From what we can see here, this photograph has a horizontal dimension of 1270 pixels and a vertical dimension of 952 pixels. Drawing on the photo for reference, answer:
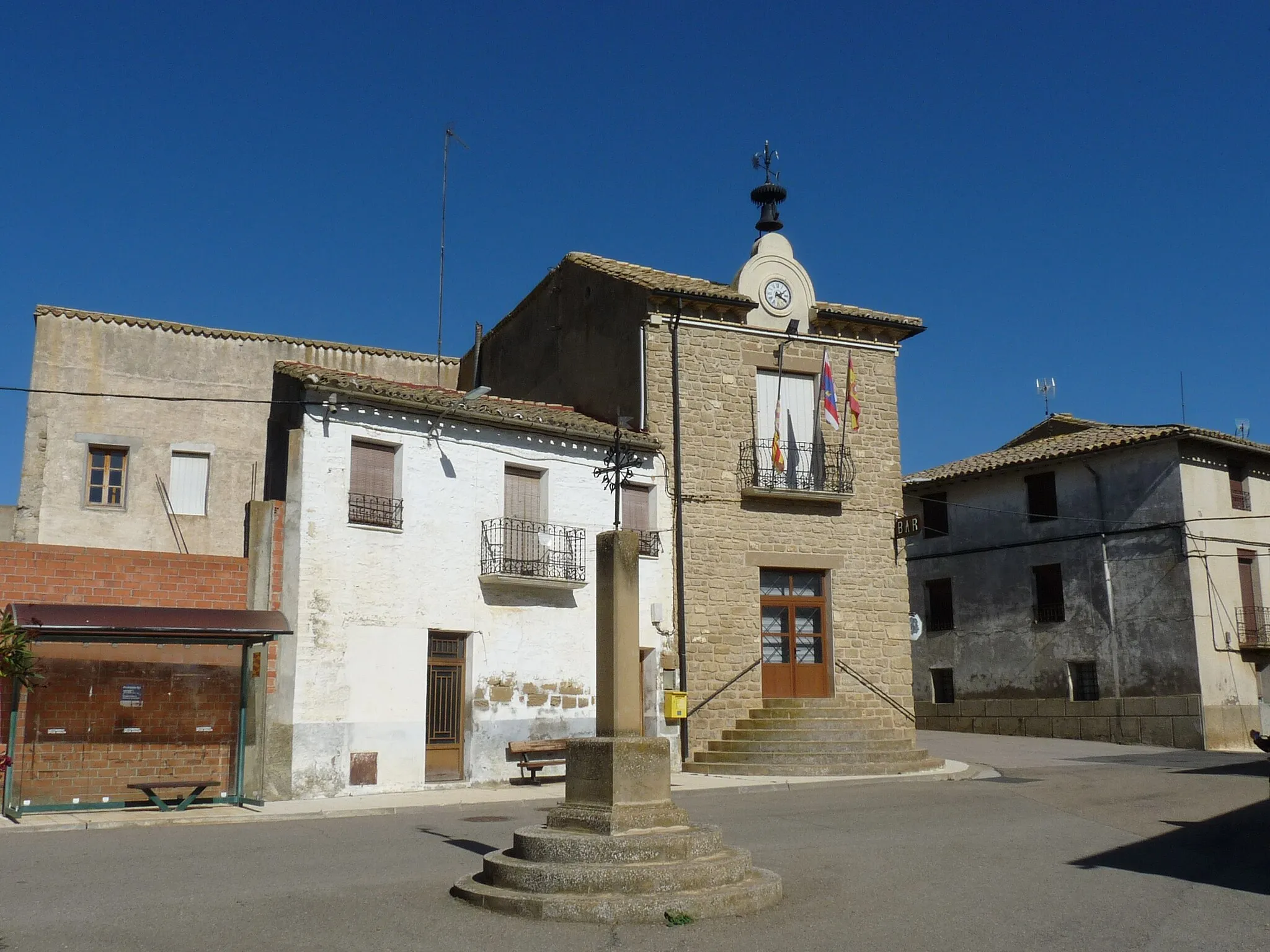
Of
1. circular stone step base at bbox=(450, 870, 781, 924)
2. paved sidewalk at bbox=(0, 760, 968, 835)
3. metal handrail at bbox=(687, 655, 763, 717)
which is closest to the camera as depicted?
circular stone step base at bbox=(450, 870, 781, 924)

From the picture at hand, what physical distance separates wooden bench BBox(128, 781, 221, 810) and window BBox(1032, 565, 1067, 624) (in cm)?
2066

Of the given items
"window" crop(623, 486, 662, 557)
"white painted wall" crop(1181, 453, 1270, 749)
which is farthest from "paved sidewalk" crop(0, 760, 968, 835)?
"white painted wall" crop(1181, 453, 1270, 749)

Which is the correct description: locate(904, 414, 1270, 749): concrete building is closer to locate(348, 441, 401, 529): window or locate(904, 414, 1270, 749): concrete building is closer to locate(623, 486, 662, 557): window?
→ locate(623, 486, 662, 557): window

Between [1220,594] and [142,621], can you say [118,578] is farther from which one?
[1220,594]

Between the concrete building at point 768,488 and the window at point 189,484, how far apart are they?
8.65 meters

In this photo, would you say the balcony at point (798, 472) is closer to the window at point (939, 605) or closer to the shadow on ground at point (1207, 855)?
the shadow on ground at point (1207, 855)

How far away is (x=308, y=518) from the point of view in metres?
15.9

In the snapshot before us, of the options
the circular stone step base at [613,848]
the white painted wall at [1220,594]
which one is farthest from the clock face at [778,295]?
the circular stone step base at [613,848]

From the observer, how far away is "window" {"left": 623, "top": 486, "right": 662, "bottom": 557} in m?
19.2

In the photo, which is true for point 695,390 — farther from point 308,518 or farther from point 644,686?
point 308,518

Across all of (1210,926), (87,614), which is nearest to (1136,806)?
(1210,926)

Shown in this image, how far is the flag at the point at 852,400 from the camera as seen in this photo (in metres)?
21.0

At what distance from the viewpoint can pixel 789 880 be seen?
27.4 ft

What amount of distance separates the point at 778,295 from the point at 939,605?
12.9 meters
